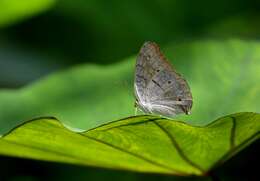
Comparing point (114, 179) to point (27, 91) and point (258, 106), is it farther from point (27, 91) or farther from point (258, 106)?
point (258, 106)

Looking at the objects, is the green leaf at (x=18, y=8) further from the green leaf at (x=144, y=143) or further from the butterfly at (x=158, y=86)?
the green leaf at (x=144, y=143)

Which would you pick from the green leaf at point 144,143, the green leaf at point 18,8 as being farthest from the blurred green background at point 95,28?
the green leaf at point 144,143

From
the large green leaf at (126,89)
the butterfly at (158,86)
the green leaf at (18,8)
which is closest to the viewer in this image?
the butterfly at (158,86)

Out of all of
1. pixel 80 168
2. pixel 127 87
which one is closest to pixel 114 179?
pixel 80 168

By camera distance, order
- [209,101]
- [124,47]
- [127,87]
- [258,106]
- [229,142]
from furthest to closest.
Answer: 1. [124,47]
2. [127,87]
3. [209,101]
4. [258,106]
5. [229,142]

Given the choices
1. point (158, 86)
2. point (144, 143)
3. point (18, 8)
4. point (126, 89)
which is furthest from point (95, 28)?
point (144, 143)

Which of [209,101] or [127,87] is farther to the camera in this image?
[127,87]
